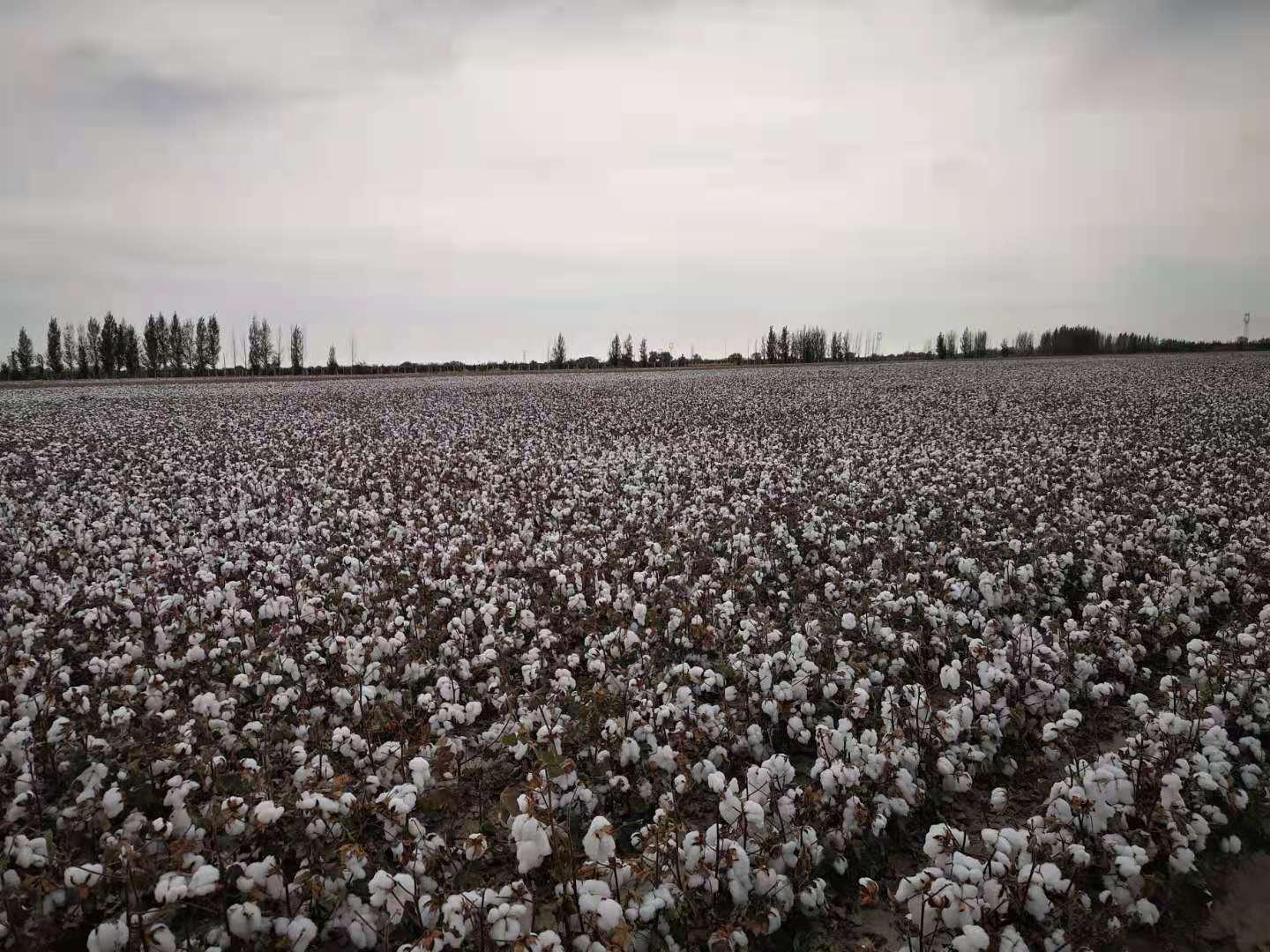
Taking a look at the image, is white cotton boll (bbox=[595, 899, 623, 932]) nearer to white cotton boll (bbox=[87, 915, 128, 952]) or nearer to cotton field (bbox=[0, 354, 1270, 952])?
cotton field (bbox=[0, 354, 1270, 952])

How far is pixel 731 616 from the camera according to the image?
288 inches

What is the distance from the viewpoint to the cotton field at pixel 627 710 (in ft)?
11.1

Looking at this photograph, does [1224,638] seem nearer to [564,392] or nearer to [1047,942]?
[1047,942]

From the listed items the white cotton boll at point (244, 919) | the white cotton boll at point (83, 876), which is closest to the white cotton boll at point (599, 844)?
the white cotton boll at point (244, 919)

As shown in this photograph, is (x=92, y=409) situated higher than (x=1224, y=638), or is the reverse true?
(x=92, y=409)

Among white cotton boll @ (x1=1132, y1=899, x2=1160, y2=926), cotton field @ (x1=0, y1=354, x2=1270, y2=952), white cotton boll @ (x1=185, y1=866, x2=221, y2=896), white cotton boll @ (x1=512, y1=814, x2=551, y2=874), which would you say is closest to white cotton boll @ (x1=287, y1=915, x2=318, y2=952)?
cotton field @ (x1=0, y1=354, x2=1270, y2=952)

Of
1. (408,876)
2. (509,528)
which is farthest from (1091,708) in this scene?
(509,528)

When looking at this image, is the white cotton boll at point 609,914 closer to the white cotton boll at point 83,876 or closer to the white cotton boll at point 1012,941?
the white cotton boll at point 1012,941

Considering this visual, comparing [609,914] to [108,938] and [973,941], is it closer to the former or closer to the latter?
[973,941]

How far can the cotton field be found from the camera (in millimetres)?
3385

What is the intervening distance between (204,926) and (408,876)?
46.6 inches

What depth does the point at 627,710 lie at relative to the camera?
5.11 meters

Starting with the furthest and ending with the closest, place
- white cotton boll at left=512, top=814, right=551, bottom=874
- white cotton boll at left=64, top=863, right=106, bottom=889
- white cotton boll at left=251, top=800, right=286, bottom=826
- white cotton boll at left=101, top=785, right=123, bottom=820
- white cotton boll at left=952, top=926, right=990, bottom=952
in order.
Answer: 1. white cotton boll at left=101, top=785, right=123, bottom=820
2. white cotton boll at left=251, top=800, right=286, bottom=826
3. white cotton boll at left=64, top=863, right=106, bottom=889
4. white cotton boll at left=512, top=814, right=551, bottom=874
5. white cotton boll at left=952, top=926, right=990, bottom=952

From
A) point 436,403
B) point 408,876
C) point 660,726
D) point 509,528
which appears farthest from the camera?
point 436,403
